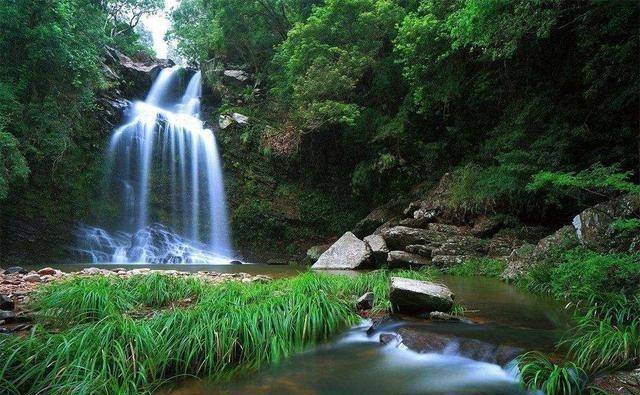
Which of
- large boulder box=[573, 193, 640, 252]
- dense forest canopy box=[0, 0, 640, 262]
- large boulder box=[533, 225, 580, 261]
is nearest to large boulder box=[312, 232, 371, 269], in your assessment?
dense forest canopy box=[0, 0, 640, 262]

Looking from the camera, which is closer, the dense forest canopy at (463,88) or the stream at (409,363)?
the stream at (409,363)

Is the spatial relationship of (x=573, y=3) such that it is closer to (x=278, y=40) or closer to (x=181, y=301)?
(x=181, y=301)

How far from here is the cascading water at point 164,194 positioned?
44.1ft

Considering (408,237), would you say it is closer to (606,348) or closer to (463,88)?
(463,88)

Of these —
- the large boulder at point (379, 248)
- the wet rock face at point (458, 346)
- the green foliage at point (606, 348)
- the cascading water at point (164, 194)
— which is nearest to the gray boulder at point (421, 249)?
the large boulder at point (379, 248)

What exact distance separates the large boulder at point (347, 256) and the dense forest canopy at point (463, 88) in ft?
10.9

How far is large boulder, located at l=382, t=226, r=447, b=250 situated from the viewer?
34.4 feet

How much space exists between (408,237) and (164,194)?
32.1ft

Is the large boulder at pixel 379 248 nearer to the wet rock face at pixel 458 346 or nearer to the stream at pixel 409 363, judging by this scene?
the stream at pixel 409 363

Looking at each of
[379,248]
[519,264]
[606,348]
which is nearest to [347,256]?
[379,248]

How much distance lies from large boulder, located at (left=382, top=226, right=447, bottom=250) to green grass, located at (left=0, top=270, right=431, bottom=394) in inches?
205

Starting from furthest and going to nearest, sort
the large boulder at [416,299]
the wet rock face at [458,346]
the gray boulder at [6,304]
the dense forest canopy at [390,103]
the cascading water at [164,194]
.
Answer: the cascading water at [164,194], the dense forest canopy at [390,103], the large boulder at [416,299], the gray boulder at [6,304], the wet rock face at [458,346]

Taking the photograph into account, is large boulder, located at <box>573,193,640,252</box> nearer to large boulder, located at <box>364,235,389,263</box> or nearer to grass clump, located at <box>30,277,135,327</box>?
large boulder, located at <box>364,235,389,263</box>

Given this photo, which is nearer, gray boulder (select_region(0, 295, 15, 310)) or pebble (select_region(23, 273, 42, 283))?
gray boulder (select_region(0, 295, 15, 310))
